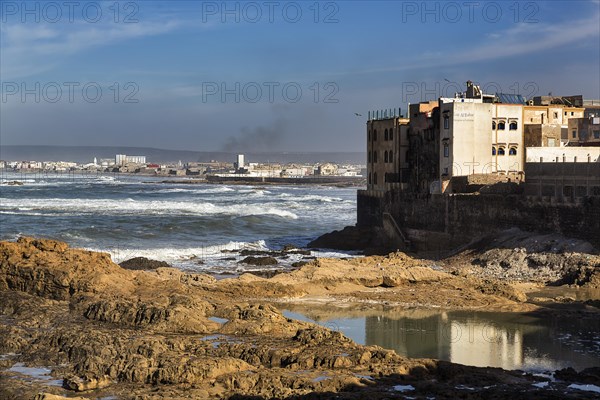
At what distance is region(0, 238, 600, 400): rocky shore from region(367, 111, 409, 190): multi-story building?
15740mm

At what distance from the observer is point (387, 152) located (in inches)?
1860

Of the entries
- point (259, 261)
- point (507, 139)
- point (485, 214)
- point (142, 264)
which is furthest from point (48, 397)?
point (507, 139)

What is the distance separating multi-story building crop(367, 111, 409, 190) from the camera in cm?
4547

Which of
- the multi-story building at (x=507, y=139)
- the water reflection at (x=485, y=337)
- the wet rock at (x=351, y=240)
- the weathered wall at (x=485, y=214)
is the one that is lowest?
the water reflection at (x=485, y=337)

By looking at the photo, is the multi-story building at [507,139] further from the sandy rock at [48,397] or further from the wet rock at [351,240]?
the sandy rock at [48,397]

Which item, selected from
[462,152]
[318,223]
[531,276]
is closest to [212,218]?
[318,223]

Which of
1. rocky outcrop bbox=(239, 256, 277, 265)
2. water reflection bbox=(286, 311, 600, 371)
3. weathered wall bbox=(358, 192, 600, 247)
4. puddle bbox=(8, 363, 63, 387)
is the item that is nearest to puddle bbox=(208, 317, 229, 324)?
water reflection bbox=(286, 311, 600, 371)

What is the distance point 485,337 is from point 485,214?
15972 millimetres

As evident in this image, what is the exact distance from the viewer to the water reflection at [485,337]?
19047 millimetres

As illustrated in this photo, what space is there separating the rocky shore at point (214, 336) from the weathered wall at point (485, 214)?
229 centimetres

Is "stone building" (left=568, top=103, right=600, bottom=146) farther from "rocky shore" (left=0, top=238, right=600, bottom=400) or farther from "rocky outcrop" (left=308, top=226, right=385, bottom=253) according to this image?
"rocky shore" (left=0, top=238, right=600, bottom=400)

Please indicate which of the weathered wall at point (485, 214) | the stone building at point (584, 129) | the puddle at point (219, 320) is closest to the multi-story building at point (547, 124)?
the stone building at point (584, 129)

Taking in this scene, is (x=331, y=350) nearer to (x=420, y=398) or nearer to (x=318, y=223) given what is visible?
(x=420, y=398)

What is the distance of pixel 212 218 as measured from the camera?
202 feet
